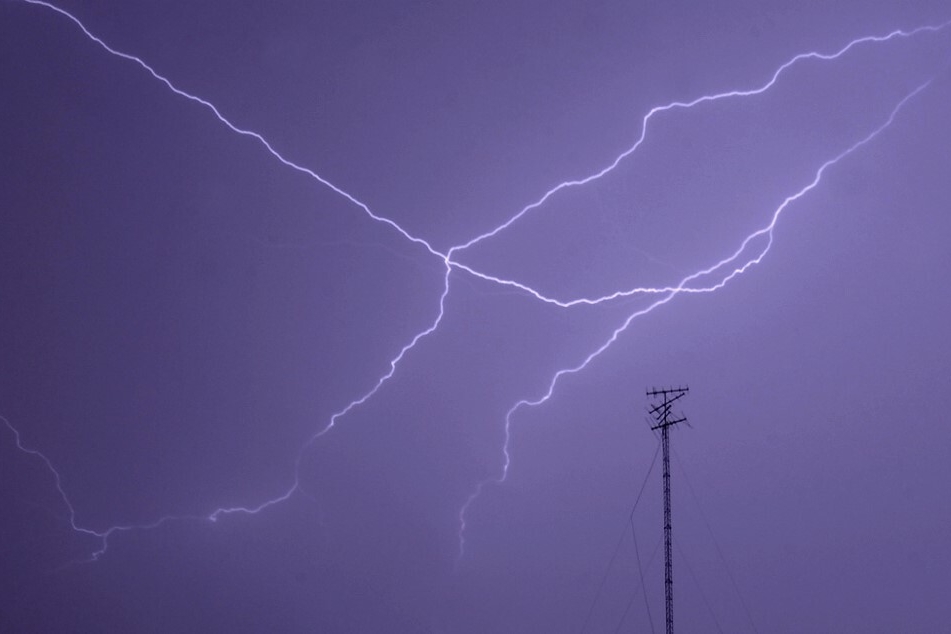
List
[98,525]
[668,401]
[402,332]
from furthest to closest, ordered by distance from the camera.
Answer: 1. [402,332]
2. [98,525]
3. [668,401]

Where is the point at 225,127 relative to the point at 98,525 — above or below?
above

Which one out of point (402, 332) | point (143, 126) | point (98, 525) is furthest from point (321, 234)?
point (98, 525)

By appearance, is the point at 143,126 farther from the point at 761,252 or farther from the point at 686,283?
the point at 761,252

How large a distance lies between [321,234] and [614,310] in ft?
15.0

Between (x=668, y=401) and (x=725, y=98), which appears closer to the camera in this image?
(x=668, y=401)

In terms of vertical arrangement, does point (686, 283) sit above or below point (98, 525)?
above

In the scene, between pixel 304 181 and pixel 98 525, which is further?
pixel 304 181

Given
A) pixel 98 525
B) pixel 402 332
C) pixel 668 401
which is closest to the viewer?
pixel 668 401

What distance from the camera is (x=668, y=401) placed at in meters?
10.5

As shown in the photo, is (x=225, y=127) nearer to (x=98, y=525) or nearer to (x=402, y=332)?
(x=402, y=332)

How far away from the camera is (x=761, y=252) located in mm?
11703

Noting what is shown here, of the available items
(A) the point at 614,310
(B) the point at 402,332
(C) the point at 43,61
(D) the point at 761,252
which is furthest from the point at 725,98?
(C) the point at 43,61

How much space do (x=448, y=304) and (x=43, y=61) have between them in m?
6.86

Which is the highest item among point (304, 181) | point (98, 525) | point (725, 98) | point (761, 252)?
point (725, 98)
